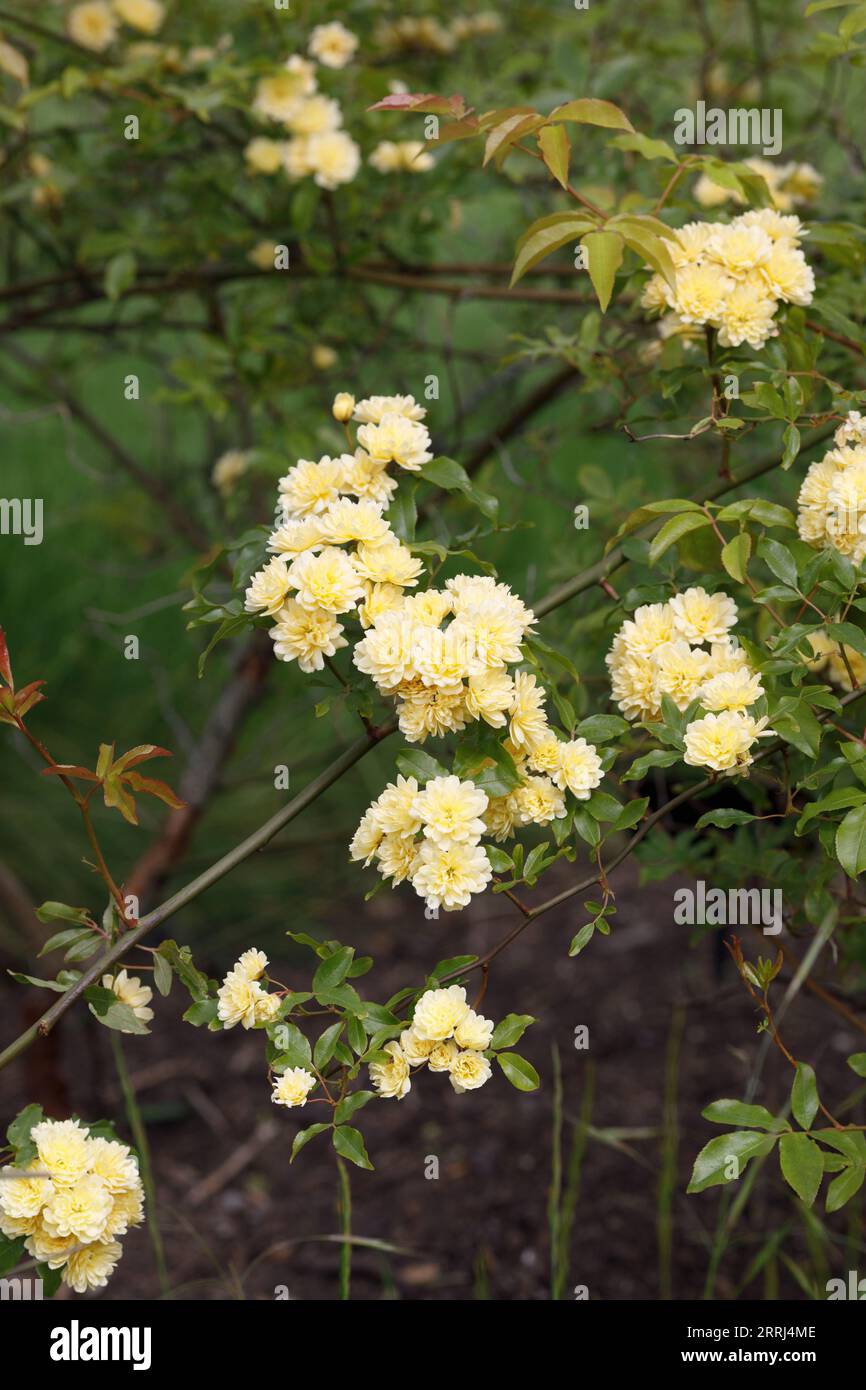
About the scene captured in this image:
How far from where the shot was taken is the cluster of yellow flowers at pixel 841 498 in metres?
1.09

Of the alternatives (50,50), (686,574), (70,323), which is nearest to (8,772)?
(70,323)

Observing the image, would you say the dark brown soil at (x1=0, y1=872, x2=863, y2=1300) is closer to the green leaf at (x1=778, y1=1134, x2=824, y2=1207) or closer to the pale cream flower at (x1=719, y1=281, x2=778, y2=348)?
the green leaf at (x1=778, y1=1134, x2=824, y2=1207)

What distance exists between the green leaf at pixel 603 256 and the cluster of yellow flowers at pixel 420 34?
1.20 meters

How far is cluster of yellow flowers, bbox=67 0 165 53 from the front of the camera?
185 centimetres

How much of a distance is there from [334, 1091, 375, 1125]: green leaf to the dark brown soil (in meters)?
0.67

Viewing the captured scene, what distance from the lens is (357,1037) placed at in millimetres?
1042

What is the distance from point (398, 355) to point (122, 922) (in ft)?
4.76

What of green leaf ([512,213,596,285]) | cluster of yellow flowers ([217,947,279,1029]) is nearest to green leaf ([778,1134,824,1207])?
cluster of yellow flowers ([217,947,279,1029])

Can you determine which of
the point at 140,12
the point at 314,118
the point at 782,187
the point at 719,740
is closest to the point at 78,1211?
the point at 719,740

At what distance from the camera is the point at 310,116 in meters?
1.68

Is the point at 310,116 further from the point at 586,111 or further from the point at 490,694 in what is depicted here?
the point at 490,694

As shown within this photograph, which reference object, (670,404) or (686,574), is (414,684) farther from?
(670,404)

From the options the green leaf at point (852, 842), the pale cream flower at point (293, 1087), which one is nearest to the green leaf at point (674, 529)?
the green leaf at point (852, 842)

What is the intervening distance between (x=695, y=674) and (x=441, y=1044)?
1.14ft
